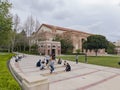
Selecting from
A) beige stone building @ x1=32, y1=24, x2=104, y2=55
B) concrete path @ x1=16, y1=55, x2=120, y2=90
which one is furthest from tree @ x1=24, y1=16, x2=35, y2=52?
concrete path @ x1=16, y1=55, x2=120, y2=90

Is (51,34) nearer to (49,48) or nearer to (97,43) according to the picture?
(49,48)

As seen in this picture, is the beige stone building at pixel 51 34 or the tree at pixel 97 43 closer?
the tree at pixel 97 43

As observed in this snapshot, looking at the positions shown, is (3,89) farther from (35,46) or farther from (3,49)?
(3,49)

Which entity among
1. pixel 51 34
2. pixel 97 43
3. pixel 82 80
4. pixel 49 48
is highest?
pixel 51 34

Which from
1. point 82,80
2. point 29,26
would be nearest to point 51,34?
point 29,26

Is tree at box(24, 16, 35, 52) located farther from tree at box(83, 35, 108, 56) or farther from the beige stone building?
tree at box(83, 35, 108, 56)

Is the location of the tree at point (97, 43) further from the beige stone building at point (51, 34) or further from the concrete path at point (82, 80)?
the concrete path at point (82, 80)

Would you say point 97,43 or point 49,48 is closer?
point 97,43

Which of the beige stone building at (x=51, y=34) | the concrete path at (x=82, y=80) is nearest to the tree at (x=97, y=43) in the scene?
the beige stone building at (x=51, y=34)

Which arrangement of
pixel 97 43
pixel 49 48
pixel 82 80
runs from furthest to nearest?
pixel 49 48, pixel 97 43, pixel 82 80

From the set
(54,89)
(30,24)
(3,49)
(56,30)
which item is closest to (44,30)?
(56,30)

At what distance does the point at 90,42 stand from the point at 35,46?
22006 millimetres

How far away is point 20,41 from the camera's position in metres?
60.2

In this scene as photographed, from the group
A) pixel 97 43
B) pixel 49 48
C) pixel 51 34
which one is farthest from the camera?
pixel 51 34
